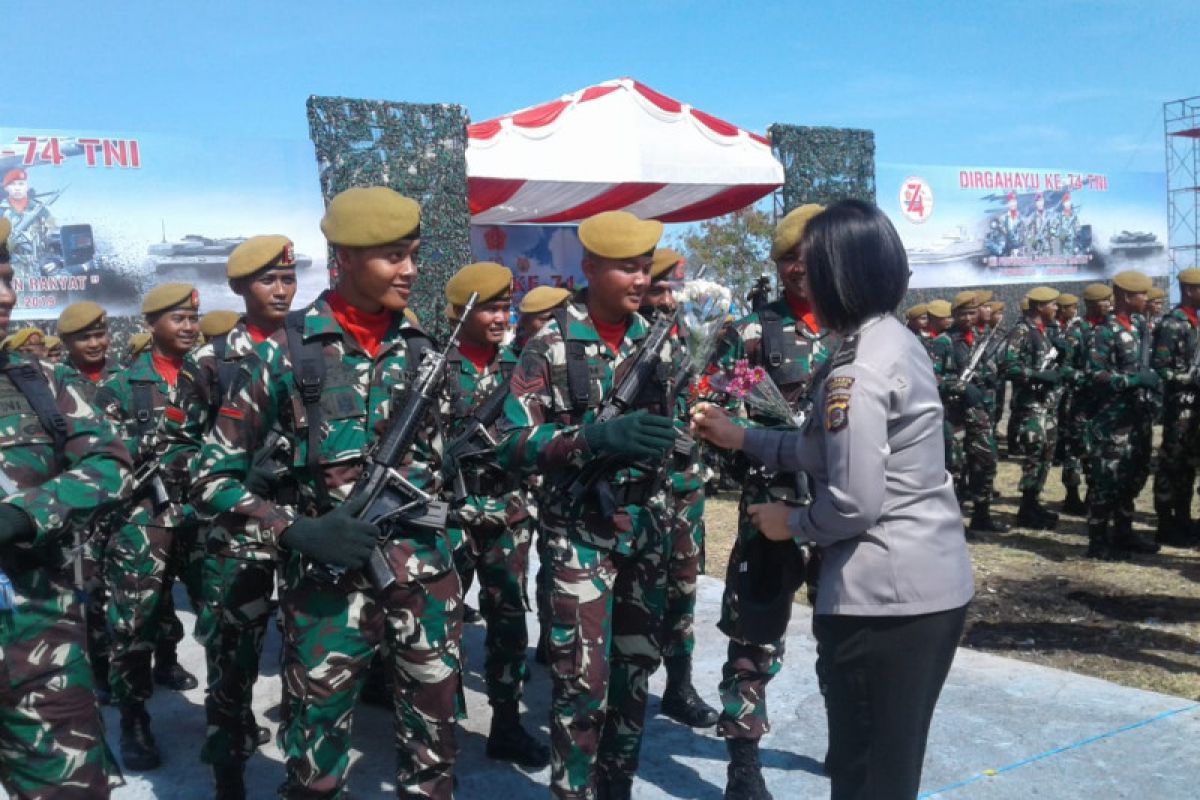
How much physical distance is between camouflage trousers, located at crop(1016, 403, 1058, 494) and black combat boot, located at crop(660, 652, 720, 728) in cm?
590

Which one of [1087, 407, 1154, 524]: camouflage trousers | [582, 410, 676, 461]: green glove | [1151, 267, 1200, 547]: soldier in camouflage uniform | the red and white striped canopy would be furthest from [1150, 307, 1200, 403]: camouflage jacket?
[582, 410, 676, 461]: green glove

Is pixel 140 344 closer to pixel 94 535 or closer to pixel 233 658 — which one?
pixel 94 535

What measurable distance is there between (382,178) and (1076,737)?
19.6ft

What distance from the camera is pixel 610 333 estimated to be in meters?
3.85

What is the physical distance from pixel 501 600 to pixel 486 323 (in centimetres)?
149

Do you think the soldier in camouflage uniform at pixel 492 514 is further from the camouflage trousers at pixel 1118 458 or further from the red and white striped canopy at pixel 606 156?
the red and white striped canopy at pixel 606 156

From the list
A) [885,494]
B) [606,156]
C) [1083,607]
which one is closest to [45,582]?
[885,494]

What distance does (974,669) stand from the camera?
5.49 meters

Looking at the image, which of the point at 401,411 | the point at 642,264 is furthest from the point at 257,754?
the point at 642,264

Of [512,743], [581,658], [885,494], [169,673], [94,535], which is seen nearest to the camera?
[885,494]

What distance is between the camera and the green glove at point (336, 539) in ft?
9.45

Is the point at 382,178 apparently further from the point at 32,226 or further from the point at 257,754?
the point at 32,226

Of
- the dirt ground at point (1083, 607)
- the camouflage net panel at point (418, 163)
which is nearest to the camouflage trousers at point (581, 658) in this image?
the dirt ground at point (1083, 607)

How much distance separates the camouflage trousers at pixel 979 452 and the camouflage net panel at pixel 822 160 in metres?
2.66
